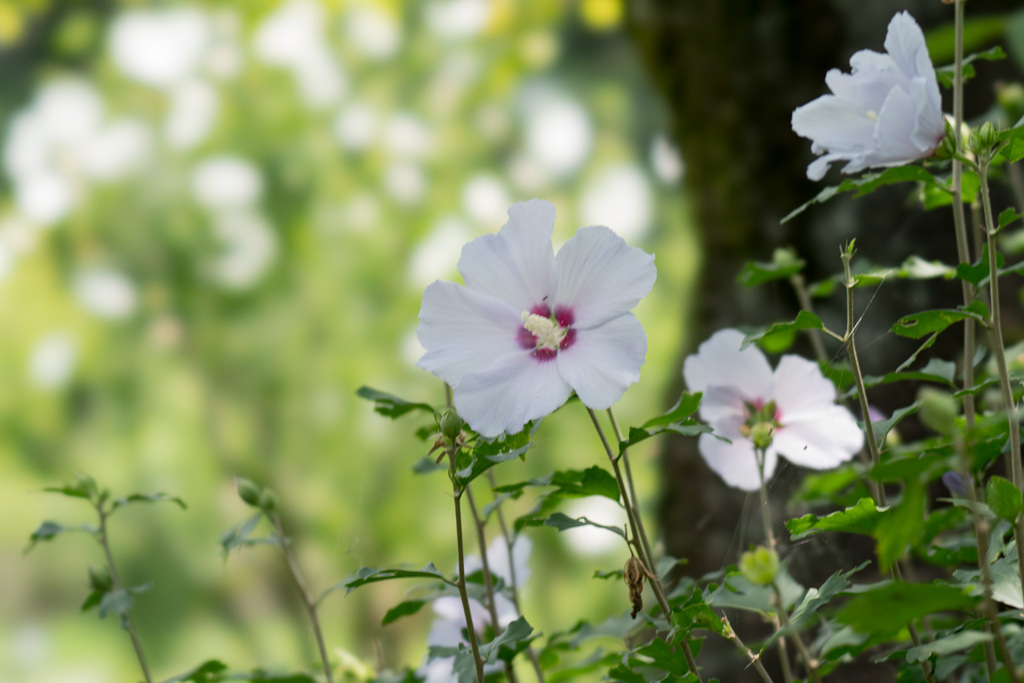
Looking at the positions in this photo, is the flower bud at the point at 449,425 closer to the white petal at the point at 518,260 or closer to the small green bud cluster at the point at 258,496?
the white petal at the point at 518,260

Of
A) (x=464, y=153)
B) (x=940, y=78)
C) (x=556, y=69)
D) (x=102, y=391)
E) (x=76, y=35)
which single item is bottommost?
(x=940, y=78)

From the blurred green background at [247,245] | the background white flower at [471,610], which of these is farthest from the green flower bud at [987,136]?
the blurred green background at [247,245]

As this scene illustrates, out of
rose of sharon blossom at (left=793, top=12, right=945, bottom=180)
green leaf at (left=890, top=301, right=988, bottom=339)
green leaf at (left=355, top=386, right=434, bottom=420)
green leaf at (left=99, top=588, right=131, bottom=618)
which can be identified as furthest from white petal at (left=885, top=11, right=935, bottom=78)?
green leaf at (left=99, top=588, right=131, bottom=618)

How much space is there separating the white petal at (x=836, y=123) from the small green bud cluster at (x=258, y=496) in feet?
1.64

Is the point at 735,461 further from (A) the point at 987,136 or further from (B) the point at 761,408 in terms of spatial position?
(A) the point at 987,136

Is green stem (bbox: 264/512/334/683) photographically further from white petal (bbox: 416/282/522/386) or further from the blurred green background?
the blurred green background

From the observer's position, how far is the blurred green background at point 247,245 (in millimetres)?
3203

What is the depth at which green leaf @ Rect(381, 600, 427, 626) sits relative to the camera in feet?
1.81

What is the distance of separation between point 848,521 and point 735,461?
0.23 metres

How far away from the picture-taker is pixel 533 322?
45 cm

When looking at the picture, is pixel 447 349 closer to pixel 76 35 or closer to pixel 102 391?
pixel 102 391

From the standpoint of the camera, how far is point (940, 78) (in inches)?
21.5

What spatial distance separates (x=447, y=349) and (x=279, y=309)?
10.4ft

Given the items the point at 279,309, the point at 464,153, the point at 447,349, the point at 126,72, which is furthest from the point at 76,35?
the point at 447,349
